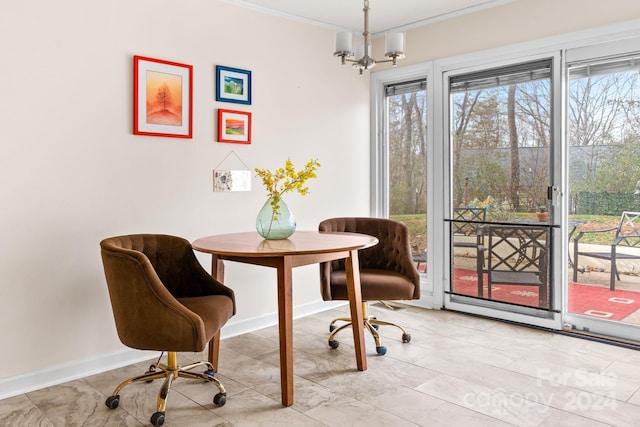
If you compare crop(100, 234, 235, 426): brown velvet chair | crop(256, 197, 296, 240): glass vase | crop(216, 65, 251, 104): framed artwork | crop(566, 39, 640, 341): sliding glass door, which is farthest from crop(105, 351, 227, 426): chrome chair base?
crop(566, 39, 640, 341): sliding glass door

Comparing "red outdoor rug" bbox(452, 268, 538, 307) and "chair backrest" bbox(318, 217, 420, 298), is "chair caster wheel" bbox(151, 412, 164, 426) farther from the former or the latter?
"red outdoor rug" bbox(452, 268, 538, 307)

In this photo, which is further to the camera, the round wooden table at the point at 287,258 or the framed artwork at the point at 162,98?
the framed artwork at the point at 162,98

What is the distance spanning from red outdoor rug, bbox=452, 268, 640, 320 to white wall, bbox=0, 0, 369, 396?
1761 millimetres

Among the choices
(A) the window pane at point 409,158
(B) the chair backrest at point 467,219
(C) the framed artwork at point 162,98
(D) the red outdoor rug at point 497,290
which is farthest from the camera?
(A) the window pane at point 409,158

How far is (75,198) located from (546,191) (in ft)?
10.7

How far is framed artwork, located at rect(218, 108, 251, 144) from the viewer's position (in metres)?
3.58

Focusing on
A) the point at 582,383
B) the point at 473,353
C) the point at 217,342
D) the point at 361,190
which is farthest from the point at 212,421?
the point at 361,190

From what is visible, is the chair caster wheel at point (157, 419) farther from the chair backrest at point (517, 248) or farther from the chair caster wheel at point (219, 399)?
the chair backrest at point (517, 248)

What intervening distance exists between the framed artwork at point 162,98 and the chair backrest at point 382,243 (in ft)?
4.08

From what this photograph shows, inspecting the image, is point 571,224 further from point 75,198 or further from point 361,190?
point 75,198

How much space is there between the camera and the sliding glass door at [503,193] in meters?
3.71

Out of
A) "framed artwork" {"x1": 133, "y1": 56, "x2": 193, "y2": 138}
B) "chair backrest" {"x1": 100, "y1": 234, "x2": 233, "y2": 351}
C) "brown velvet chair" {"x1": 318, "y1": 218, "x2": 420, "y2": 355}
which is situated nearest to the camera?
"chair backrest" {"x1": 100, "y1": 234, "x2": 233, "y2": 351}

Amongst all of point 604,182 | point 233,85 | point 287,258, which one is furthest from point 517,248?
A: point 233,85

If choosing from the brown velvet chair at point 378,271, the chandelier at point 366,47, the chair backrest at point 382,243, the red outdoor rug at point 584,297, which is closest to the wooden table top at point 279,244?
the brown velvet chair at point 378,271
